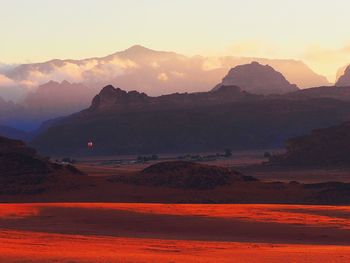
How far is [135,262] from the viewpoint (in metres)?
17.1

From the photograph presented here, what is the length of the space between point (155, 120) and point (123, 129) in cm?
721

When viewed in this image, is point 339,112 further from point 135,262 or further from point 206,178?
point 135,262

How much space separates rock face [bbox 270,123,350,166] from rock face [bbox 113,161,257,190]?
40.2 metres

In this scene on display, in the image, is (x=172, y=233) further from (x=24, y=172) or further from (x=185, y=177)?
(x=24, y=172)

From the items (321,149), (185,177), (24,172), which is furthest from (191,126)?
(24,172)

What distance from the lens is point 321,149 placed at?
97.2m

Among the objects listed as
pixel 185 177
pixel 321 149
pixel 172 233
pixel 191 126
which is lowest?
pixel 172 233

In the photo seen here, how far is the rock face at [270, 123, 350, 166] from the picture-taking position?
93.9 m

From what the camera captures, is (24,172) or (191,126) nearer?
(24,172)

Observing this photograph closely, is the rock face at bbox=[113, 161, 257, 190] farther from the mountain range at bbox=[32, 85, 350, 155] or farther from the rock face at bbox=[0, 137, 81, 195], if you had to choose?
the mountain range at bbox=[32, 85, 350, 155]

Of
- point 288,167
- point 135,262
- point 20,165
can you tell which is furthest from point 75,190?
point 288,167

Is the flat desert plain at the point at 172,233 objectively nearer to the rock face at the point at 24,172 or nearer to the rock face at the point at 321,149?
the rock face at the point at 24,172

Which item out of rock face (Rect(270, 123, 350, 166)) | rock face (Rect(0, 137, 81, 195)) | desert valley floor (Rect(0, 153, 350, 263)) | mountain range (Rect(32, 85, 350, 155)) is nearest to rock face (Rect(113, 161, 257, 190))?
rock face (Rect(0, 137, 81, 195))

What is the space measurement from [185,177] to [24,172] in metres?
10.7
